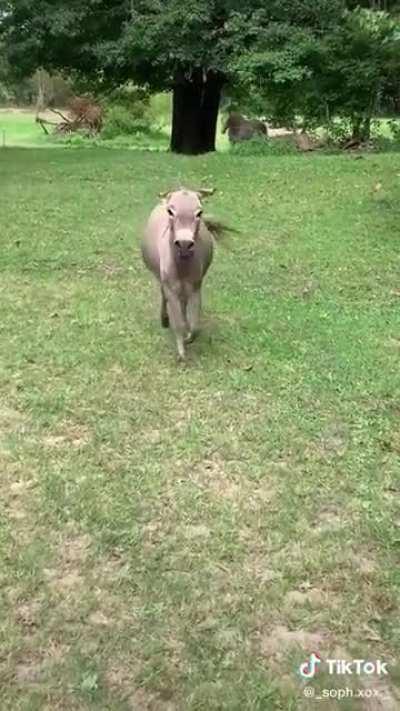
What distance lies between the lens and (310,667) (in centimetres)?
287

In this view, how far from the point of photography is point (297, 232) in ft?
30.5

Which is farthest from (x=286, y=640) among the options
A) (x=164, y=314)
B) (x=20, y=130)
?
(x=20, y=130)

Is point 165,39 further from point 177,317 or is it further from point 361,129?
point 177,317

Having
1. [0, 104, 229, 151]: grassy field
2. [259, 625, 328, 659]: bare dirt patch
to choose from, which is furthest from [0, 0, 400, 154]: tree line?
[259, 625, 328, 659]: bare dirt patch

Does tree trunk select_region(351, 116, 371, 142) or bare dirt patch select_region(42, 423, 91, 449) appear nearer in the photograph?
bare dirt patch select_region(42, 423, 91, 449)

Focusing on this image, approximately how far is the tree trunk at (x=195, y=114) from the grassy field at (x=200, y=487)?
394 inches

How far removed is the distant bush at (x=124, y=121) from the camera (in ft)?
109

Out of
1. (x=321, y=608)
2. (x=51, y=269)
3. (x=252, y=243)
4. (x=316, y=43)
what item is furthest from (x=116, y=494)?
(x=316, y=43)

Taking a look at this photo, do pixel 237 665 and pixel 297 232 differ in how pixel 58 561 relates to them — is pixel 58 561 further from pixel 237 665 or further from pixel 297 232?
pixel 297 232

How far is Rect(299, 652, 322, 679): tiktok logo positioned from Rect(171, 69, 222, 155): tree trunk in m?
15.3

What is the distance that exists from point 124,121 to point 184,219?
29999 millimetres

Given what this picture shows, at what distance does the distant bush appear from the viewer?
3322 centimetres

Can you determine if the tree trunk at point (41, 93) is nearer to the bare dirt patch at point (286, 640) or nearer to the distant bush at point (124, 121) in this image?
the distant bush at point (124, 121)

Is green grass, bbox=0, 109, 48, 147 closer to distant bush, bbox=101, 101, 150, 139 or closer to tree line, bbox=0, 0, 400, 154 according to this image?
distant bush, bbox=101, 101, 150, 139
